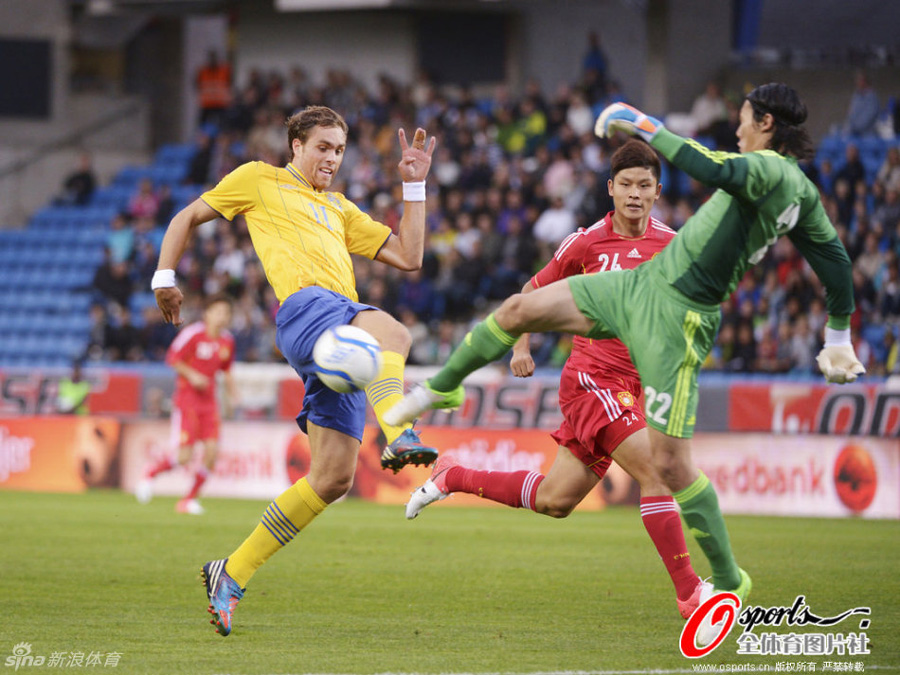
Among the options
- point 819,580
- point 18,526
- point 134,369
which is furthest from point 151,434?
point 819,580

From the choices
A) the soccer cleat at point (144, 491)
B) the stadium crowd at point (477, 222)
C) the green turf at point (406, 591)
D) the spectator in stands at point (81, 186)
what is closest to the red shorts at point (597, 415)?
the green turf at point (406, 591)

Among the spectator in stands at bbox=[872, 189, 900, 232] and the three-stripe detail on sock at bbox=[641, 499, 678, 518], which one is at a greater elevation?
the spectator in stands at bbox=[872, 189, 900, 232]

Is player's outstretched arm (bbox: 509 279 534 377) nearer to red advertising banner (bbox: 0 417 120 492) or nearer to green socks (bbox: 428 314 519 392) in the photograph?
green socks (bbox: 428 314 519 392)

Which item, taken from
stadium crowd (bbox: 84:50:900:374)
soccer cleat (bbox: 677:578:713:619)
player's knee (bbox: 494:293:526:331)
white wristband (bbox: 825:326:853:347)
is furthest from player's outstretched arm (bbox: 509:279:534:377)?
stadium crowd (bbox: 84:50:900:374)

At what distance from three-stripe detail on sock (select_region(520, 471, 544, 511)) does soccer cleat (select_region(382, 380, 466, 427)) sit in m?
1.57

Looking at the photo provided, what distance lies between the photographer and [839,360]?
6.41m

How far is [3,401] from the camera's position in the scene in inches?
792

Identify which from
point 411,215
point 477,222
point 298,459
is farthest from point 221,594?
point 477,222

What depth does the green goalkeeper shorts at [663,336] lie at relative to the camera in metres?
5.96

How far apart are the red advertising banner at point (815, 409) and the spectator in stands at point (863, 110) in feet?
21.5

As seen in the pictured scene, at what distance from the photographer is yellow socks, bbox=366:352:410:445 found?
656 cm

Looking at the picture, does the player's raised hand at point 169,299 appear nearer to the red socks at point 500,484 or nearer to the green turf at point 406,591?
the green turf at point 406,591

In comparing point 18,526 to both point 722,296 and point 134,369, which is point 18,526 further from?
point 722,296

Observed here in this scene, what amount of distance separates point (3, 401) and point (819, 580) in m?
14.3
